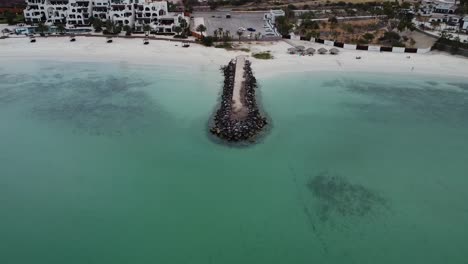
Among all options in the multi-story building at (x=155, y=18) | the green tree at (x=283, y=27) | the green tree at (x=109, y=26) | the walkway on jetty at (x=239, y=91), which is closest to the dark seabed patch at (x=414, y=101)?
the walkway on jetty at (x=239, y=91)

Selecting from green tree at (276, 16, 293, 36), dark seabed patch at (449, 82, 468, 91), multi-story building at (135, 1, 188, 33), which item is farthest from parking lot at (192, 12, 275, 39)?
dark seabed patch at (449, 82, 468, 91)

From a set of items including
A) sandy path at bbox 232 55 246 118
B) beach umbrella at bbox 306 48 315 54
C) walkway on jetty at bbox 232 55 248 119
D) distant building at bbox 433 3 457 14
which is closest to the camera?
walkway on jetty at bbox 232 55 248 119

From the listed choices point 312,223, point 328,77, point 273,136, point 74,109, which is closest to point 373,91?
point 328,77

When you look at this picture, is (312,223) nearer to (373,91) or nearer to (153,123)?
(153,123)

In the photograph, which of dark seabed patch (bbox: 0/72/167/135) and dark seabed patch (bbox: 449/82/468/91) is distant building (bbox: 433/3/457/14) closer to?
dark seabed patch (bbox: 449/82/468/91)

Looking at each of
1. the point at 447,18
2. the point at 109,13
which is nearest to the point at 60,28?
the point at 109,13

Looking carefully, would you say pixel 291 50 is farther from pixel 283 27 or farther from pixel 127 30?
pixel 127 30

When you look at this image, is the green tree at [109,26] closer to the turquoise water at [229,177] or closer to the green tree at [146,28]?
the green tree at [146,28]
